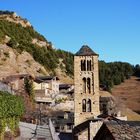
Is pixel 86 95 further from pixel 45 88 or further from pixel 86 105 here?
pixel 45 88

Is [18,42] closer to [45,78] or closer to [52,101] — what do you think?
[45,78]

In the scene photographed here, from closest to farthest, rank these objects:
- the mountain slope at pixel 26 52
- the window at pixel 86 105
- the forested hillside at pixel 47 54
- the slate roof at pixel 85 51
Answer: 1. the window at pixel 86 105
2. the slate roof at pixel 85 51
3. the mountain slope at pixel 26 52
4. the forested hillside at pixel 47 54

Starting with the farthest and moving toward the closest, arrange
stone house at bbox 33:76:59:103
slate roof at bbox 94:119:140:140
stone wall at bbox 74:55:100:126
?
stone house at bbox 33:76:59:103 < stone wall at bbox 74:55:100:126 < slate roof at bbox 94:119:140:140

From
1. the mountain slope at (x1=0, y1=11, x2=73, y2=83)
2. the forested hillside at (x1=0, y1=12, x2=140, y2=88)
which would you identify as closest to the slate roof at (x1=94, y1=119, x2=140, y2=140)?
the mountain slope at (x1=0, y1=11, x2=73, y2=83)

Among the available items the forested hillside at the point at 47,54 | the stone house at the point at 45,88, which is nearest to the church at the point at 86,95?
the stone house at the point at 45,88

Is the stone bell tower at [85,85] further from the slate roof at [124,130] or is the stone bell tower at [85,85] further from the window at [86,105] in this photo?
the slate roof at [124,130]

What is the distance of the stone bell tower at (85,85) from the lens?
216ft

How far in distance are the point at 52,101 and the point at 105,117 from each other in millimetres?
38826

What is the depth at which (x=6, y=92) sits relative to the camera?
4288 cm

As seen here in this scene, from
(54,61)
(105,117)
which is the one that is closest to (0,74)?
(54,61)

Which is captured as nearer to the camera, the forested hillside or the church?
the church

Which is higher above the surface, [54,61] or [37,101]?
[54,61]

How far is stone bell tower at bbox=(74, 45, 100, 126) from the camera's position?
6588 cm

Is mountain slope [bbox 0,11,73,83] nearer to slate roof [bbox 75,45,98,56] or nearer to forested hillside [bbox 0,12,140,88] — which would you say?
forested hillside [bbox 0,12,140,88]
